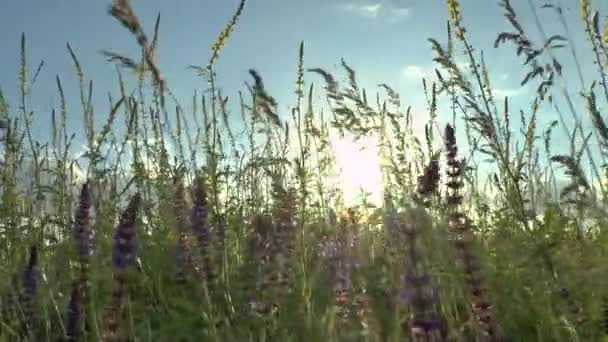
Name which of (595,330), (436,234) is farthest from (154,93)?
→ (595,330)

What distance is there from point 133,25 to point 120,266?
172 cm

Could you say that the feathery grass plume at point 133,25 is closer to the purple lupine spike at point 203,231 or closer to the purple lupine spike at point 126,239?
the purple lupine spike at point 203,231

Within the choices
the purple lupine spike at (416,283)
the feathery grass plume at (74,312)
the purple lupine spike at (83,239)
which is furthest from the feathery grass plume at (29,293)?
the purple lupine spike at (416,283)

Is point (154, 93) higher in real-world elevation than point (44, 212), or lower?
higher

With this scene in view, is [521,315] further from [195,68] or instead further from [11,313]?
[11,313]

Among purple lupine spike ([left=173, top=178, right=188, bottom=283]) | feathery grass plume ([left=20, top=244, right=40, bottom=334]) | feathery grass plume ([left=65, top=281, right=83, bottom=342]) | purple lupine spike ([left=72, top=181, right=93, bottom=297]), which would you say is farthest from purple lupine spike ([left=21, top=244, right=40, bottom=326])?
purple lupine spike ([left=173, top=178, right=188, bottom=283])

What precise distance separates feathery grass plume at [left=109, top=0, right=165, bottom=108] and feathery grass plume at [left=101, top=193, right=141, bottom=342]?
1316 millimetres

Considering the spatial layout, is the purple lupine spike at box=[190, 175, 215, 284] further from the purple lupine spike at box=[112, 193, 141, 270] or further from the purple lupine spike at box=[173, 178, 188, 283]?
the purple lupine spike at box=[112, 193, 141, 270]

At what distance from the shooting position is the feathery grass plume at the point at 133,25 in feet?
10.3

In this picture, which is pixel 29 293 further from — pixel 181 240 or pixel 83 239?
pixel 181 240

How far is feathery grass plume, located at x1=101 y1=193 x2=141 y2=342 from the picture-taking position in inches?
63.4

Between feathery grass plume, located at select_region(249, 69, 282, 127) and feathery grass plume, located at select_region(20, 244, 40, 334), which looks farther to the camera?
feathery grass plume, located at select_region(249, 69, 282, 127)

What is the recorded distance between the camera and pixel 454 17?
302 cm

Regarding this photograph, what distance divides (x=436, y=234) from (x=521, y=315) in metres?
0.78
